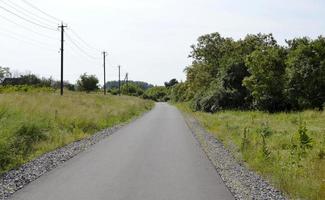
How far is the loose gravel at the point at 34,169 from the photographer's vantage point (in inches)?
397

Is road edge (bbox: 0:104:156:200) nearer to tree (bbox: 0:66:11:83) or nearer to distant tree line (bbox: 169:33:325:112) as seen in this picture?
distant tree line (bbox: 169:33:325:112)

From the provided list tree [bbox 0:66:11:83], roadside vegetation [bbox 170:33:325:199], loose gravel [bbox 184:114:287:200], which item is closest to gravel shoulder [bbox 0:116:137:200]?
loose gravel [bbox 184:114:287:200]

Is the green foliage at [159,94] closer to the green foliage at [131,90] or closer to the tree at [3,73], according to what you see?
the green foliage at [131,90]

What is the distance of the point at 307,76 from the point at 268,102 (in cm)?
553

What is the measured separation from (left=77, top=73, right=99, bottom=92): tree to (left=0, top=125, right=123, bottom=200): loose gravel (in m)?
91.0

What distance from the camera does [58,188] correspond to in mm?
9898

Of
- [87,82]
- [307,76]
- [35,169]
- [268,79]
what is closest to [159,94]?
[87,82]

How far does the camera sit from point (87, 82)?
109500mm

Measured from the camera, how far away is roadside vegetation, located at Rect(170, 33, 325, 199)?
13398mm

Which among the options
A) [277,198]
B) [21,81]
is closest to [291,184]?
[277,198]

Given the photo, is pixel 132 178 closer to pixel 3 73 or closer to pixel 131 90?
pixel 3 73

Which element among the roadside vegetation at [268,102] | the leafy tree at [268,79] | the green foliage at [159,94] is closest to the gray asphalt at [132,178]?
the roadside vegetation at [268,102]

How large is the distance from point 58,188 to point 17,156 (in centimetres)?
445

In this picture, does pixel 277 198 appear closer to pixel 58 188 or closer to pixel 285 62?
pixel 58 188
